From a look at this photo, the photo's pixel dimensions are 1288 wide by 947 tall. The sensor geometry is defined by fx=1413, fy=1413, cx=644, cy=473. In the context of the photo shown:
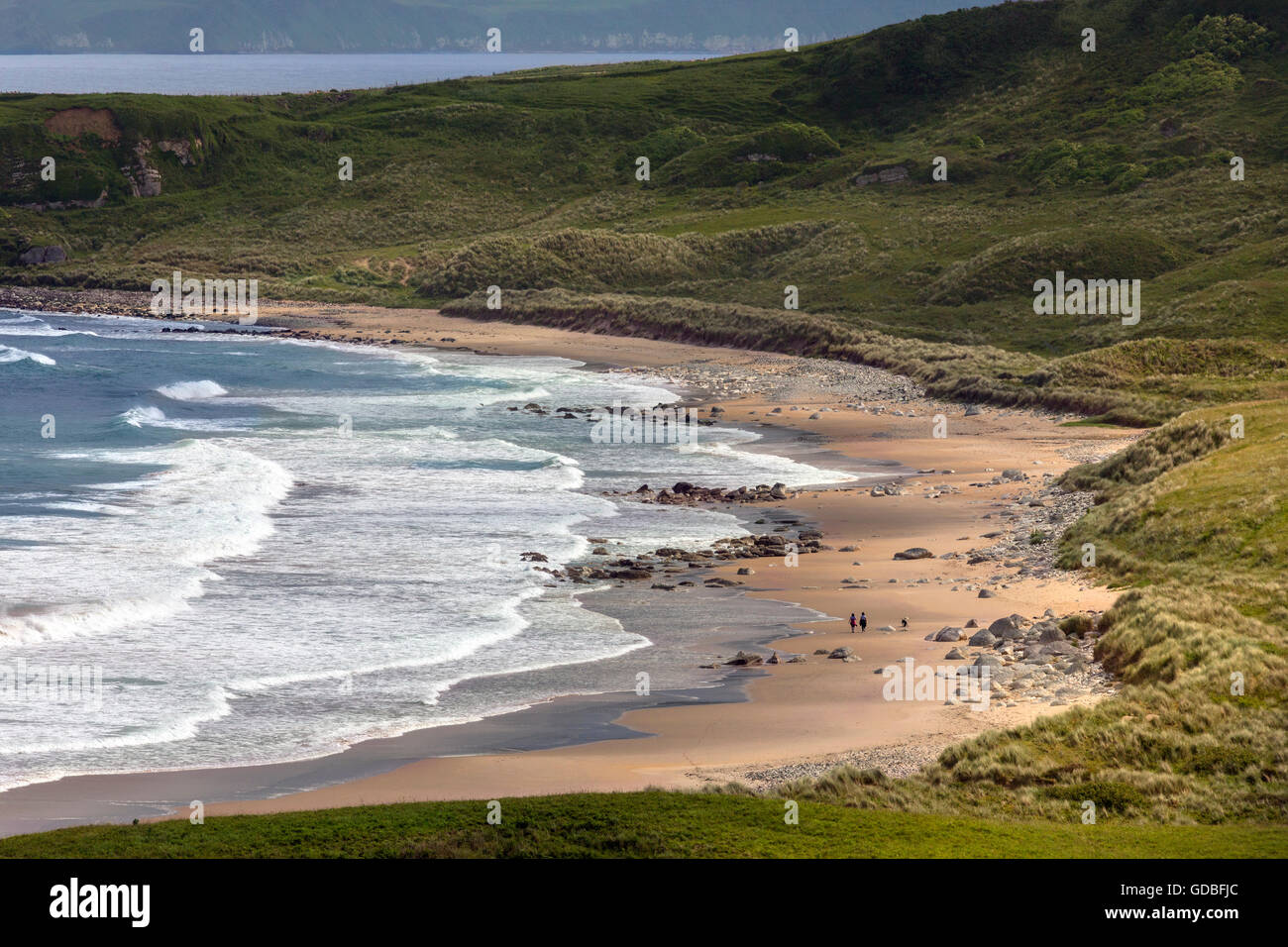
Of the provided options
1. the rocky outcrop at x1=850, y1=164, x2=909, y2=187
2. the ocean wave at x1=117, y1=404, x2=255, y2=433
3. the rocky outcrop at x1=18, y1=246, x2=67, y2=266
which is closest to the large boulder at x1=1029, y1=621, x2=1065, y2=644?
the ocean wave at x1=117, y1=404, x2=255, y2=433

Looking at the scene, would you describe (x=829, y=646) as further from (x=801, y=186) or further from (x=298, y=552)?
(x=801, y=186)

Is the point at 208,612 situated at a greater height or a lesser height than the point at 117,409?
lesser

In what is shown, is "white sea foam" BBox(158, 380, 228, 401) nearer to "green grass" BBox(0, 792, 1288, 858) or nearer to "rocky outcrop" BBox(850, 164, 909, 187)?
"green grass" BBox(0, 792, 1288, 858)

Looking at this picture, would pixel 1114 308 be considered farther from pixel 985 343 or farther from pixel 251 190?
pixel 251 190

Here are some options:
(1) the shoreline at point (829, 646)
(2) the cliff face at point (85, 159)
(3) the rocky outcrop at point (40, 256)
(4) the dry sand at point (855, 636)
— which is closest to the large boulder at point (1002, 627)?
(1) the shoreline at point (829, 646)

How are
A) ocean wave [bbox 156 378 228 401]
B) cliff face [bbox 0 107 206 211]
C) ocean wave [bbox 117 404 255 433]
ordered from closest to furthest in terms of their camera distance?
ocean wave [bbox 117 404 255 433] → ocean wave [bbox 156 378 228 401] → cliff face [bbox 0 107 206 211]

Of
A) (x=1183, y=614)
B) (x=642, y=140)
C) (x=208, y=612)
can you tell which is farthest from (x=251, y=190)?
(x=1183, y=614)
